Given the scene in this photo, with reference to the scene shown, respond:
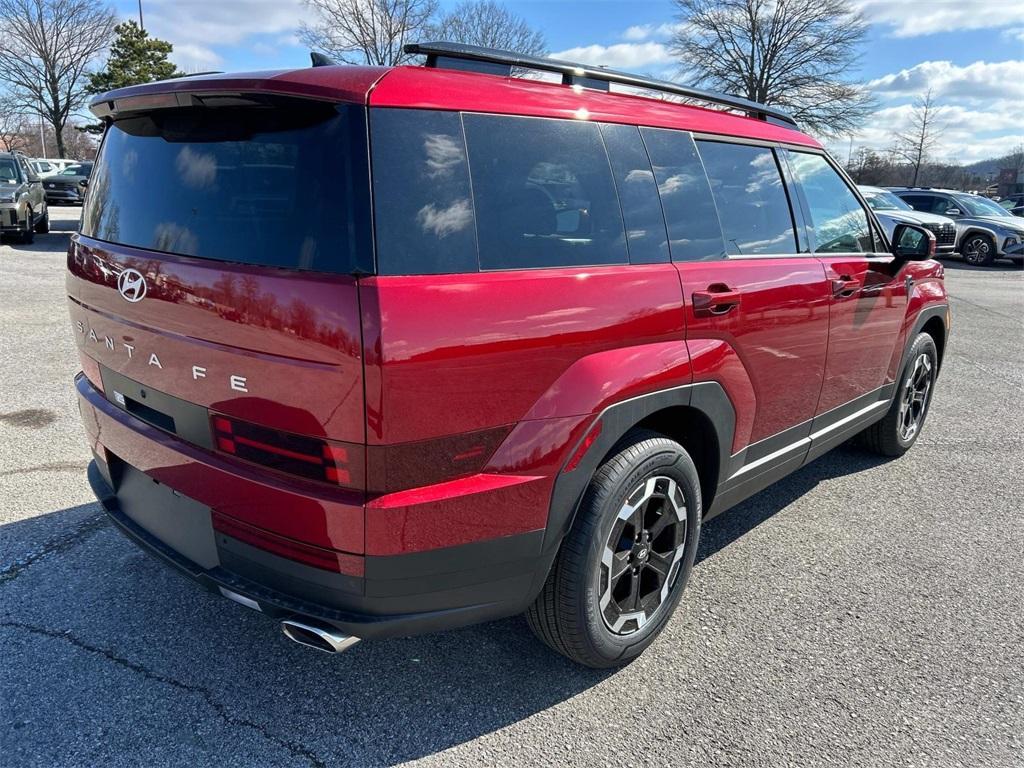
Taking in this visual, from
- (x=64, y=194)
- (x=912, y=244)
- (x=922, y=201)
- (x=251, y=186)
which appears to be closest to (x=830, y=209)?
(x=912, y=244)

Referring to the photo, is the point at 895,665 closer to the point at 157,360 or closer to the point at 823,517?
the point at 823,517

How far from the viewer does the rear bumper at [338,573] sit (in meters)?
1.95

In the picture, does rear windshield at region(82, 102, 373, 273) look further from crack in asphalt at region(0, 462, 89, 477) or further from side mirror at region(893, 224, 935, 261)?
side mirror at region(893, 224, 935, 261)

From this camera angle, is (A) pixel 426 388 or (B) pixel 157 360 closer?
(A) pixel 426 388

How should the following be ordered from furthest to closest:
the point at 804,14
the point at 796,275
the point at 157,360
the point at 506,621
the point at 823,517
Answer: the point at 804,14 → the point at 823,517 → the point at 796,275 → the point at 506,621 → the point at 157,360

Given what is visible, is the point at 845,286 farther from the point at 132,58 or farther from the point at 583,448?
the point at 132,58

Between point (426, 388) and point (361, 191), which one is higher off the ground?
point (361, 191)

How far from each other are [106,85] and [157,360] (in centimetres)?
4828

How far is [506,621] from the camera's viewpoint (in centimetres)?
287

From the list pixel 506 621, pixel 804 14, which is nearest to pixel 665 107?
pixel 506 621

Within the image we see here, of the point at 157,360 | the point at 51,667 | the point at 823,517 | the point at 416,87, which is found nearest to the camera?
the point at 416,87

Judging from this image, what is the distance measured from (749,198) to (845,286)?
2.40 feet

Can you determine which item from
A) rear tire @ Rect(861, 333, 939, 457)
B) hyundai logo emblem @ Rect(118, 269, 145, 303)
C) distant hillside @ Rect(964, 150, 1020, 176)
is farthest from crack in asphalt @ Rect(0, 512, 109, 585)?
distant hillside @ Rect(964, 150, 1020, 176)

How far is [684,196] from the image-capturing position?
2.68 metres
